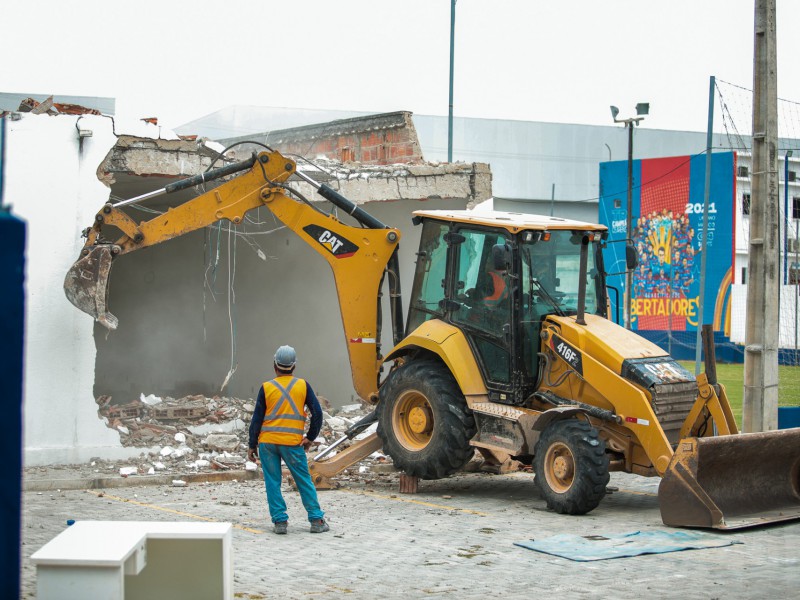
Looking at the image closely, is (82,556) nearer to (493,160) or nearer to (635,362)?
(635,362)

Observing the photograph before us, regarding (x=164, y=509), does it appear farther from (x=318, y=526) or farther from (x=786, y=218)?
(x=786, y=218)

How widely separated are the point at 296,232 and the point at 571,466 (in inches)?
171

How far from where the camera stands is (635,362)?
10.1 meters

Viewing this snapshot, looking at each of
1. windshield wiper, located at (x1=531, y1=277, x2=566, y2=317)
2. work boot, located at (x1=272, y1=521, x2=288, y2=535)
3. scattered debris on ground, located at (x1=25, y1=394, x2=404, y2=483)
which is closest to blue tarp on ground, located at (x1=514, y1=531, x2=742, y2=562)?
work boot, located at (x1=272, y1=521, x2=288, y2=535)

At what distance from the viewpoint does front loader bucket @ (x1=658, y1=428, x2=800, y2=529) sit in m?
9.14

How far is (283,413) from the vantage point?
8.99m

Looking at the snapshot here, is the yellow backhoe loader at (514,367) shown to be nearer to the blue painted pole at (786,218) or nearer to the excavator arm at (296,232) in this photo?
the excavator arm at (296,232)

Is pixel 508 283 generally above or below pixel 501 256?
below

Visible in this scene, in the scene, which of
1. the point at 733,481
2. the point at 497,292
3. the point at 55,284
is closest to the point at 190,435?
the point at 55,284

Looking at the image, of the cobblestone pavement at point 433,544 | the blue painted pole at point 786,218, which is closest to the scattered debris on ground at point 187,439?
the cobblestone pavement at point 433,544

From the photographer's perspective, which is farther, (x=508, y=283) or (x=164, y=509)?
(x=508, y=283)

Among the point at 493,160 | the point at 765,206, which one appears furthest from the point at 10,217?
the point at 493,160

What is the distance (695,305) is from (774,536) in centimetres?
2533

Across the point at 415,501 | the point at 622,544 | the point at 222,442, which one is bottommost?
the point at 415,501
